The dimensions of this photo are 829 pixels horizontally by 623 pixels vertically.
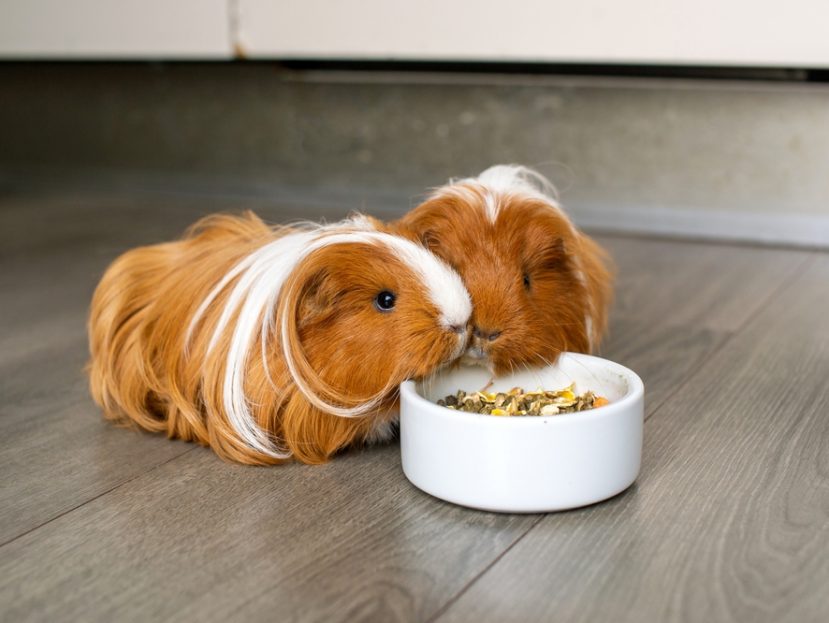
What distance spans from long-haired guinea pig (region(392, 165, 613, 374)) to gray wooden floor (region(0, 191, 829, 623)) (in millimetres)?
153

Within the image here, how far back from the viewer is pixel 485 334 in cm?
98

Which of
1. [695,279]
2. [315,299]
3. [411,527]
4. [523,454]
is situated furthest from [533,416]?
[695,279]

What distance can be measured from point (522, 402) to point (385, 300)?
0.54ft

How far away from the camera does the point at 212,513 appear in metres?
0.95

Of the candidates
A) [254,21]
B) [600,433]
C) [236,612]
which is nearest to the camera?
[236,612]

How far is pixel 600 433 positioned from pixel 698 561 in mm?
136

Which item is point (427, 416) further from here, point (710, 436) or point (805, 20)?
point (805, 20)

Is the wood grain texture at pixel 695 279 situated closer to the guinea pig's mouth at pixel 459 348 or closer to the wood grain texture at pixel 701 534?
the wood grain texture at pixel 701 534

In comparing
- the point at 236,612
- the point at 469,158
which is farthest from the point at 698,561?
the point at 469,158

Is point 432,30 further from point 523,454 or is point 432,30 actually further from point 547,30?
point 523,454

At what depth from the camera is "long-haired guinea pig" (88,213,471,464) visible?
3.21ft

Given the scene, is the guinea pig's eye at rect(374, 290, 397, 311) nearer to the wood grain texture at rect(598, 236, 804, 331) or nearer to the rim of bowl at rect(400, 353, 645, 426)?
the rim of bowl at rect(400, 353, 645, 426)

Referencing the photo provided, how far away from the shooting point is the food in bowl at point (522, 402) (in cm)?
98

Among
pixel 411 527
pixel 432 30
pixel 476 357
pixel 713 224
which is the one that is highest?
pixel 432 30
